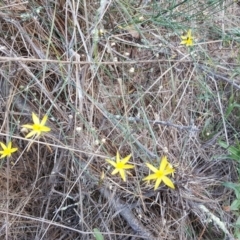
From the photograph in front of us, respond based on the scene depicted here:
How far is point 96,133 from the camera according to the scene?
120 cm

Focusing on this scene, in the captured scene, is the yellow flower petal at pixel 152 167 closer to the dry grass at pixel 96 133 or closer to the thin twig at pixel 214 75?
the dry grass at pixel 96 133

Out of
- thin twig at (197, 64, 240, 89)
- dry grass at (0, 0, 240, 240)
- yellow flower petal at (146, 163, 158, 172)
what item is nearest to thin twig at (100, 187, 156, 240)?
dry grass at (0, 0, 240, 240)

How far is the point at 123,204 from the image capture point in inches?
47.5

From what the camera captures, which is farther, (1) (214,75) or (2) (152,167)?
(1) (214,75)

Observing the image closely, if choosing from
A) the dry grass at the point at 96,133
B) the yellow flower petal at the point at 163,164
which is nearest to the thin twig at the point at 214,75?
the dry grass at the point at 96,133

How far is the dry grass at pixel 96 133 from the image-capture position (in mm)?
1185

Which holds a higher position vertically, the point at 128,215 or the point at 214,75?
the point at 214,75

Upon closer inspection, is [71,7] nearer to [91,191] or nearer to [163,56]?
[163,56]

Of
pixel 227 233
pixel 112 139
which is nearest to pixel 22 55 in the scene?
pixel 112 139

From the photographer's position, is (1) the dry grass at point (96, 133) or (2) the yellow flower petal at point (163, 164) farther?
(1) the dry grass at point (96, 133)

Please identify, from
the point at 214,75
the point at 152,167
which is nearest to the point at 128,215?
the point at 152,167

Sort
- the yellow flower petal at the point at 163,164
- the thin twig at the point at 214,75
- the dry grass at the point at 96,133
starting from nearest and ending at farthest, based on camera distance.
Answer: the yellow flower petal at the point at 163,164
the dry grass at the point at 96,133
the thin twig at the point at 214,75

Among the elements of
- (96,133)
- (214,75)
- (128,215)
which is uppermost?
(214,75)

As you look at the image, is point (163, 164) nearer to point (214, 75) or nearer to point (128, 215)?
point (128, 215)
